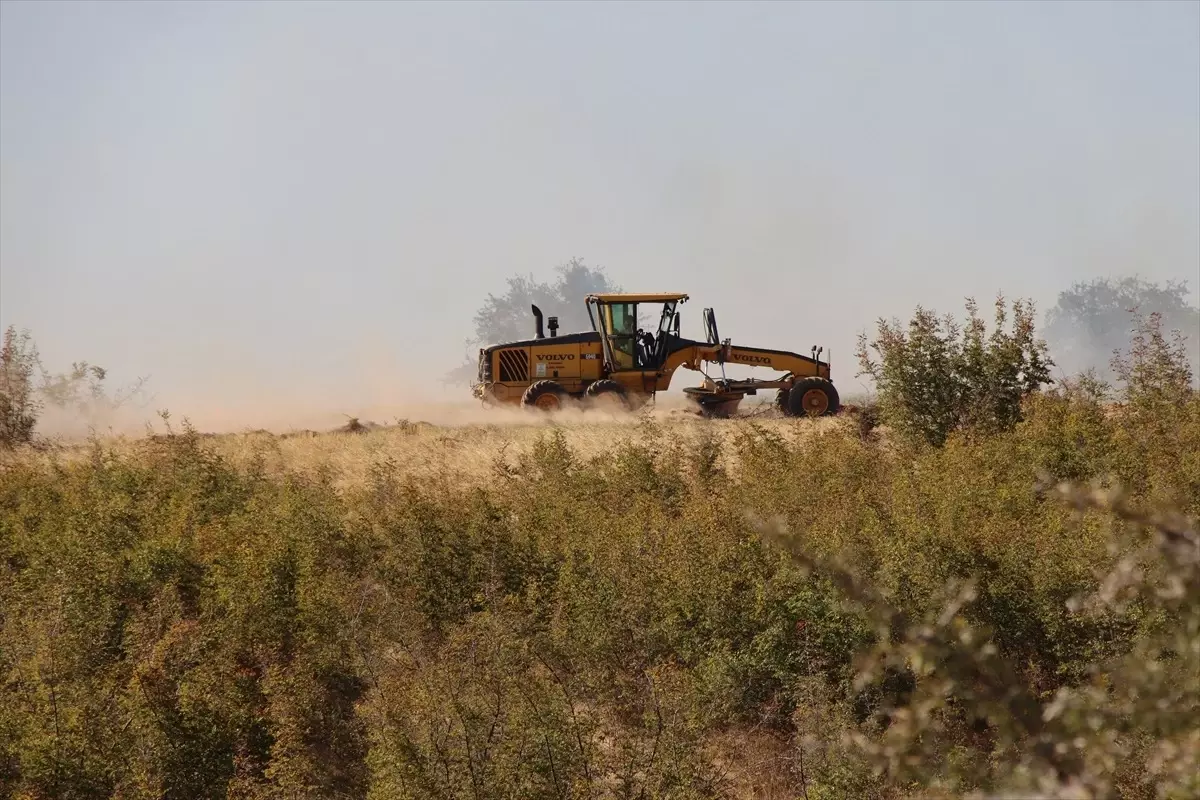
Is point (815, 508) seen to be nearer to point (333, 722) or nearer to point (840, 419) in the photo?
point (333, 722)

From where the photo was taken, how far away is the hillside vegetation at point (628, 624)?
8031mm

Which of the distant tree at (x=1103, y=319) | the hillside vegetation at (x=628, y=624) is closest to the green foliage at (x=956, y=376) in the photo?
the hillside vegetation at (x=628, y=624)

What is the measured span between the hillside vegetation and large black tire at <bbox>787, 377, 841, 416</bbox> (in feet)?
30.1

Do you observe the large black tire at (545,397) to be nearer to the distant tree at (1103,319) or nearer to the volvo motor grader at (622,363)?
the volvo motor grader at (622,363)

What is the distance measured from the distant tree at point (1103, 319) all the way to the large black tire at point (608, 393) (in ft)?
252

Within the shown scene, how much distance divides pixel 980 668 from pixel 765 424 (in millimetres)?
23956

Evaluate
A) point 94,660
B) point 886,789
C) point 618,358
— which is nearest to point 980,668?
point 886,789

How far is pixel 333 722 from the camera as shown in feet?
37.9

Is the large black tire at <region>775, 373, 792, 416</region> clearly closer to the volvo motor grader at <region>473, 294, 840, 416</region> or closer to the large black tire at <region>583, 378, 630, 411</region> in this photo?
the volvo motor grader at <region>473, 294, 840, 416</region>

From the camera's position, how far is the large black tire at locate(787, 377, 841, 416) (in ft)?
96.2

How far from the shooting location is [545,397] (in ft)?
98.0

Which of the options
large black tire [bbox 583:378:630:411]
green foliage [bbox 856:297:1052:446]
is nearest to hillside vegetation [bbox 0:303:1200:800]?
green foliage [bbox 856:297:1052:446]

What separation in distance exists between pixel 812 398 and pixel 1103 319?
8156 centimetres

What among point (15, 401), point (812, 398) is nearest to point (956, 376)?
point (812, 398)
